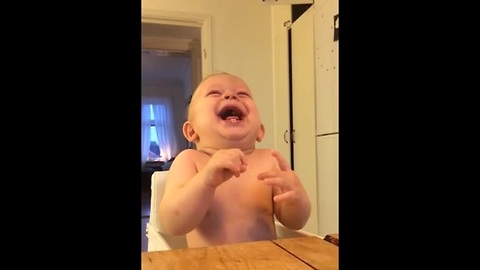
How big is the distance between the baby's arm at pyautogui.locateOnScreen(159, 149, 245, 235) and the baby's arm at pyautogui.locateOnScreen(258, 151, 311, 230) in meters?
0.08

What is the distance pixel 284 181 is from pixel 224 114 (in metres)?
0.19

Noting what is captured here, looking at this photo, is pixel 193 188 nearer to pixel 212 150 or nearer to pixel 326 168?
pixel 212 150

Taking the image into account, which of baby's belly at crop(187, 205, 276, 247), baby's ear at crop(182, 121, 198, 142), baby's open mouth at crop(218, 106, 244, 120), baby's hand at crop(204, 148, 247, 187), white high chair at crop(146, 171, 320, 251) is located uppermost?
baby's open mouth at crop(218, 106, 244, 120)

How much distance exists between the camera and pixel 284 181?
1.95ft

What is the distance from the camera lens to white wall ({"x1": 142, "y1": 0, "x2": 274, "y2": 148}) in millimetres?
1989

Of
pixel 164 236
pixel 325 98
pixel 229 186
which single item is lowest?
pixel 164 236

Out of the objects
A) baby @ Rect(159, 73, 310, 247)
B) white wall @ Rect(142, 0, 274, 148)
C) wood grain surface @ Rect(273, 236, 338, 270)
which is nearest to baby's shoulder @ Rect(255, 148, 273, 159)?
baby @ Rect(159, 73, 310, 247)

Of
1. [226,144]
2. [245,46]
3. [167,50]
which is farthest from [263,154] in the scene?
[167,50]

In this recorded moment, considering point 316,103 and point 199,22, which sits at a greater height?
point 199,22

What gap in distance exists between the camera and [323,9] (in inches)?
56.3

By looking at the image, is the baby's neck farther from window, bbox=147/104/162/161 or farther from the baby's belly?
window, bbox=147/104/162/161
